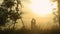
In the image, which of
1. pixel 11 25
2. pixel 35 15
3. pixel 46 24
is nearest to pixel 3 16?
pixel 11 25

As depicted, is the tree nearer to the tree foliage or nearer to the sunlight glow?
the tree foliage

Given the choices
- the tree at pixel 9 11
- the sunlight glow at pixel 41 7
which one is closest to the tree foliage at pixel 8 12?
the tree at pixel 9 11

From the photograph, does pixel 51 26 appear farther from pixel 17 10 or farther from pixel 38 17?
pixel 17 10

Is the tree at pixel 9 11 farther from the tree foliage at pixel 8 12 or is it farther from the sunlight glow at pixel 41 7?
the sunlight glow at pixel 41 7

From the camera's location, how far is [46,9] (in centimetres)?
173

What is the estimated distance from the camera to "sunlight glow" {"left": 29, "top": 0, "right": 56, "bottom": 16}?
1726 mm

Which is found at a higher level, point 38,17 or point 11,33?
point 38,17

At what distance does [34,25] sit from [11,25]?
0.86ft

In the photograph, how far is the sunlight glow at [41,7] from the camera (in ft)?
5.66

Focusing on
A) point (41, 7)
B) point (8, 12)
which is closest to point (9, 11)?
point (8, 12)

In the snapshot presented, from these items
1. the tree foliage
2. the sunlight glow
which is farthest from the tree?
the sunlight glow

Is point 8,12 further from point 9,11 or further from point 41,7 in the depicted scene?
point 41,7

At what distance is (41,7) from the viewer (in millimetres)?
1734

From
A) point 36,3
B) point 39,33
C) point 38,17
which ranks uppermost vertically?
point 36,3
